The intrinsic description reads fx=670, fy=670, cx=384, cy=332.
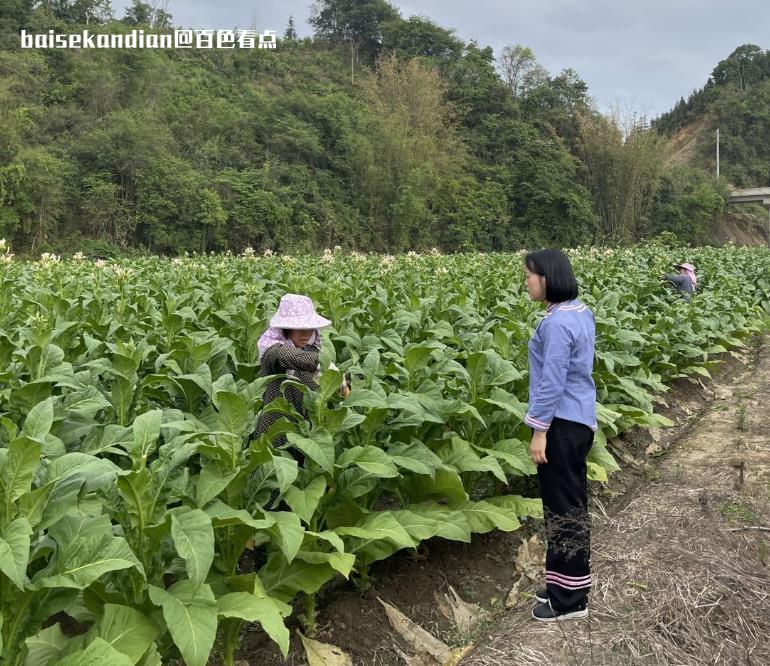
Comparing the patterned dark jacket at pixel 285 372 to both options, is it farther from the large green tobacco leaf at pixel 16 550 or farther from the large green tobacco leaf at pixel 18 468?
the large green tobacco leaf at pixel 16 550

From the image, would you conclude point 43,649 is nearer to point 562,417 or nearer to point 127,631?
point 127,631

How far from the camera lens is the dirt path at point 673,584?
9.97ft

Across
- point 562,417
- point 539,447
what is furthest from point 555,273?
point 539,447

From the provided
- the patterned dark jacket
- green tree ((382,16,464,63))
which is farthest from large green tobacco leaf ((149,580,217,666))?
green tree ((382,16,464,63))

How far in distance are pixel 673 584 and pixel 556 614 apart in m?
0.66

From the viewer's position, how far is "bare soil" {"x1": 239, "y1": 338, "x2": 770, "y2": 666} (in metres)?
3.04

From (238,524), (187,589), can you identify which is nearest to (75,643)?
(187,589)

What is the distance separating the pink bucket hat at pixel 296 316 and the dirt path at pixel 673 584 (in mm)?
1839

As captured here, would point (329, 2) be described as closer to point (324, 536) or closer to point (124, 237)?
point (124, 237)

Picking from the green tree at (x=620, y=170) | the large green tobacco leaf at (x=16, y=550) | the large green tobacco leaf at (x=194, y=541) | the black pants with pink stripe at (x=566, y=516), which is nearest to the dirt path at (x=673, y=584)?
the black pants with pink stripe at (x=566, y=516)

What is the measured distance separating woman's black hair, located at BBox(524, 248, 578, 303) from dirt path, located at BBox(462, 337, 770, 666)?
5.20 ft

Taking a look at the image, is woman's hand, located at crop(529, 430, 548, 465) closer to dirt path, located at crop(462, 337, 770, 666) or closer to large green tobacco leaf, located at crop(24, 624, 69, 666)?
dirt path, located at crop(462, 337, 770, 666)

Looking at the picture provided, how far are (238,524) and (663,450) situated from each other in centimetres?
457

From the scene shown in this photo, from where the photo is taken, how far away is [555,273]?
3.27m
